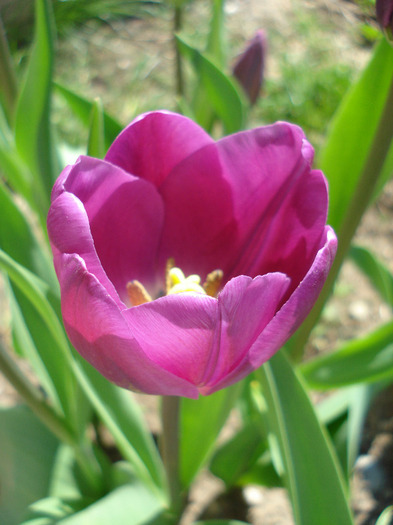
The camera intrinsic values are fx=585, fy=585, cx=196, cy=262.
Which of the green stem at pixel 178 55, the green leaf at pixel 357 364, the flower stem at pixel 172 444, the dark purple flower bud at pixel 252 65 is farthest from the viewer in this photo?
the green stem at pixel 178 55

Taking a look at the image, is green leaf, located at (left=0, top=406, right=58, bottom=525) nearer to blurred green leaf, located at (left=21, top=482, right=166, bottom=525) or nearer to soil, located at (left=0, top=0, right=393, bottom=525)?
blurred green leaf, located at (left=21, top=482, right=166, bottom=525)

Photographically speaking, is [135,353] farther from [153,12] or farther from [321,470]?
[153,12]

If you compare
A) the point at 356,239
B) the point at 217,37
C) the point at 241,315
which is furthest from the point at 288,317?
the point at 356,239

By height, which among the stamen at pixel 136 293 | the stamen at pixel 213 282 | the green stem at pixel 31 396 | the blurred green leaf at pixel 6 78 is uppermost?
the blurred green leaf at pixel 6 78

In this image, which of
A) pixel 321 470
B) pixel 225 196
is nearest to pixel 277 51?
pixel 225 196

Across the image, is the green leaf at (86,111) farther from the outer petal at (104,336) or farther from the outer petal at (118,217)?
the outer petal at (104,336)

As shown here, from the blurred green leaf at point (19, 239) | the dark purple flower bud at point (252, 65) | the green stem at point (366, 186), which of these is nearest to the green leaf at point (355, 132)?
the green stem at point (366, 186)

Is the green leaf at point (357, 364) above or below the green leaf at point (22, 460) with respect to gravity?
above
